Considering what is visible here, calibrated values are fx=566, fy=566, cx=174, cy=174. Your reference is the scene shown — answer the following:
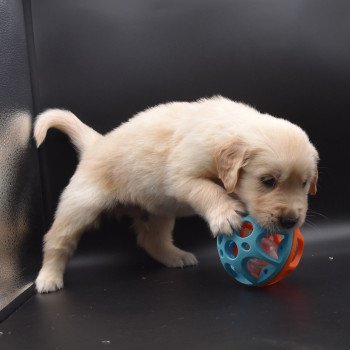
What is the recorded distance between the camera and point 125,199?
2.68 m

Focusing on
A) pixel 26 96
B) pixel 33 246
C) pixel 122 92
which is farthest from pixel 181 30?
pixel 33 246

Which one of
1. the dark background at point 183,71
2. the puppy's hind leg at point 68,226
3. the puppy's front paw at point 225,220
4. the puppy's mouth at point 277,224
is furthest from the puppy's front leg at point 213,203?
the dark background at point 183,71

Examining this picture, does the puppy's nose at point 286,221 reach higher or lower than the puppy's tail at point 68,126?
lower

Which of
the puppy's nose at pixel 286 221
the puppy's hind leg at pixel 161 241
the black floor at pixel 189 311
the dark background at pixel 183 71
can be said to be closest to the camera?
the black floor at pixel 189 311

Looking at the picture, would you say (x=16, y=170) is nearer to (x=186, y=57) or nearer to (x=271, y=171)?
(x=186, y=57)

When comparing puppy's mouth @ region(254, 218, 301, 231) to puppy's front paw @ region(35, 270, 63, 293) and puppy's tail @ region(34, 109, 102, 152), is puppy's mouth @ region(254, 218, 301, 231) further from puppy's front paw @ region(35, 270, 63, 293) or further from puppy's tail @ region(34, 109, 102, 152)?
puppy's tail @ region(34, 109, 102, 152)

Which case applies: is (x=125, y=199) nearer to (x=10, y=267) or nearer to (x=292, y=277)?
(x=10, y=267)

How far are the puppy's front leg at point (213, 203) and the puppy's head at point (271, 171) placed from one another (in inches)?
2.1

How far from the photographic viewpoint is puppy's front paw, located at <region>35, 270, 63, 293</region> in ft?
8.41

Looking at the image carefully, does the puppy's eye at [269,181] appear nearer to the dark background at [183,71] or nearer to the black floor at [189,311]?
the black floor at [189,311]

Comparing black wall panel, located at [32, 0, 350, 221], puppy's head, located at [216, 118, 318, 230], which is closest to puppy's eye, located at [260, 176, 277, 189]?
puppy's head, located at [216, 118, 318, 230]

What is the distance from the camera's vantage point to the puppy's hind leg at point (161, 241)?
2.87 metres

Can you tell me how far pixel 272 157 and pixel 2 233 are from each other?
125 cm

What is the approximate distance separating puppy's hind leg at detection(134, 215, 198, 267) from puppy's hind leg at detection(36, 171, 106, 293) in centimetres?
36
